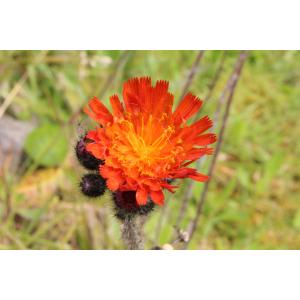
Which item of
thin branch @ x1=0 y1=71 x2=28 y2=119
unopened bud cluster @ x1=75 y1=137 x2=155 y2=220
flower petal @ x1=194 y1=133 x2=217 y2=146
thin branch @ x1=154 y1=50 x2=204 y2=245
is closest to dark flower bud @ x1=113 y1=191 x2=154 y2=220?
unopened bud cluster @ x1=75 y1=137 x2=155 y2=220

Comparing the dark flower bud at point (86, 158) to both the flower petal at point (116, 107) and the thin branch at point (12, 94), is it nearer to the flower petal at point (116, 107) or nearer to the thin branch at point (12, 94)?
the flower petal at point (116, 107)

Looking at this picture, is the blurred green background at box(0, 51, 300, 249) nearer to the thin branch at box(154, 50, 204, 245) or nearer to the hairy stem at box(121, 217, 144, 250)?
the thin branch at box(154, 50, 204, 245)

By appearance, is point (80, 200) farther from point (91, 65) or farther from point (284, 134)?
point (284, 134)

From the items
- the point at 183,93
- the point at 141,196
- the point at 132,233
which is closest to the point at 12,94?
the point at 183,93

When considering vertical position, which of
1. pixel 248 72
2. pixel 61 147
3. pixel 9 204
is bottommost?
pixel 9 204

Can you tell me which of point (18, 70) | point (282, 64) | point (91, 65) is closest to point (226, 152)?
point (282, 64)

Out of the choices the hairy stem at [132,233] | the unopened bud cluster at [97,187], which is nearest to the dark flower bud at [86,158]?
the unopened bud cluster at [97,187]

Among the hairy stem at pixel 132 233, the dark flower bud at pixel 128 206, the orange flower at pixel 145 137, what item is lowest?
the hairy stem at pixel 132 233
